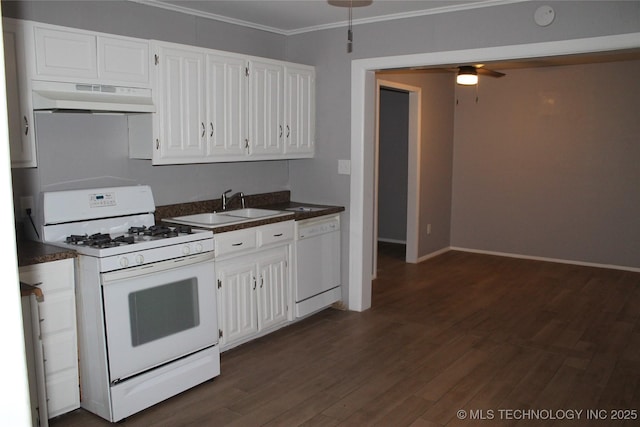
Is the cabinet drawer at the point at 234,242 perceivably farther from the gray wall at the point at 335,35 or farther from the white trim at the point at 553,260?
the white trim at the point at 553,260

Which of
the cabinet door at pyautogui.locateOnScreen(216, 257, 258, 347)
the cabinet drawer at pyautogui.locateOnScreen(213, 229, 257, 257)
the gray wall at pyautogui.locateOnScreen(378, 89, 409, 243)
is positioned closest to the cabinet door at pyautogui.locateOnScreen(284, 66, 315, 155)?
the cabinet drawer at pyautogui.locateOnScreen(213, 229, 257, 257)

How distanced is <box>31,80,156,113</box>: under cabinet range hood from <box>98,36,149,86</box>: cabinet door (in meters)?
0.06

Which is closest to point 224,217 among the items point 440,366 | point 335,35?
point 335,35

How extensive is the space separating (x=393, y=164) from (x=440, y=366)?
4.37 meters

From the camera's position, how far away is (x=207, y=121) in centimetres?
383

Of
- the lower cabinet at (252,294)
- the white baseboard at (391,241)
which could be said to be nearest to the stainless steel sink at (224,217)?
the lower cabinet at (252,294)

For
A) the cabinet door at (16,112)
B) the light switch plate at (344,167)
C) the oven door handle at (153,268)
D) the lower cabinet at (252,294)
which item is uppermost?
the cabinet door at (16,112)

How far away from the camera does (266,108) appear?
4324mm

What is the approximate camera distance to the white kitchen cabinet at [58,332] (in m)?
2.75

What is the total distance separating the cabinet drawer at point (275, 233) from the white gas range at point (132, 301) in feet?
2.01

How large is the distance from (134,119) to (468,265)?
4387mm

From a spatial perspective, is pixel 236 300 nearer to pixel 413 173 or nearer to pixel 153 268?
pixel 153 268

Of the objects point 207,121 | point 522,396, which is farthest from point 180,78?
point 522,396

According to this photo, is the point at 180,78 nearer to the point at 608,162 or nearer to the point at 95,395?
the point at 95,395
